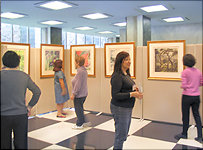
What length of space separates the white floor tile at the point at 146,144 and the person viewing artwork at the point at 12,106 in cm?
208

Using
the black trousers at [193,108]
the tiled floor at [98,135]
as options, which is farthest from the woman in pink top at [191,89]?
the tiled floor at [98,135]

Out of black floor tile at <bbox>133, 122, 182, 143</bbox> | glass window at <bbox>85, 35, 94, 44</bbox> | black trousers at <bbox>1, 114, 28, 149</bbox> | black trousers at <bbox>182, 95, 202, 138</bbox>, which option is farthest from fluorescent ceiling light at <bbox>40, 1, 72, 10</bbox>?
glass window at <bbox>85, 35, 94, 44</bbox>

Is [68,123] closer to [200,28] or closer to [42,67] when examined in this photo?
[42,67]

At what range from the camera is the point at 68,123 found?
5723mm

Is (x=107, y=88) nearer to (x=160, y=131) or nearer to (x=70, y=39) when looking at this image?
(x=160, y=131)

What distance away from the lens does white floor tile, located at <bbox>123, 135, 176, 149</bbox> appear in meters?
4.17

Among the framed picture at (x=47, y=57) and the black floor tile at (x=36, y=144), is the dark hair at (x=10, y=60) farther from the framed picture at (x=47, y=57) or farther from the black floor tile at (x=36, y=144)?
the framed picture at (x=47, y=57)

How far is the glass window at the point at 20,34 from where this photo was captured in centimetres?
1614

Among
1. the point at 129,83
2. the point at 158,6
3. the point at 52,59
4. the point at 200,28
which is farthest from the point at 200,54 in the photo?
the point at 200,28

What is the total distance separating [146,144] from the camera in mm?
4312

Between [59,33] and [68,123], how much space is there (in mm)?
11586

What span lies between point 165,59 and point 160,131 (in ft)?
5.94

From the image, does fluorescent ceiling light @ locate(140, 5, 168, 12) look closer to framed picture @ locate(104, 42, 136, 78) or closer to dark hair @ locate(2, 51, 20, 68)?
framed picture @ locate(104, 42, 136, 78)

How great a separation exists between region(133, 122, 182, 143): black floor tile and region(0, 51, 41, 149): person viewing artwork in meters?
2.79
